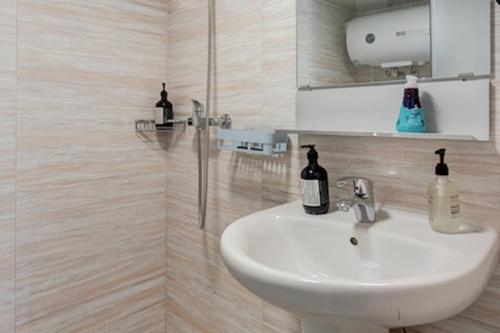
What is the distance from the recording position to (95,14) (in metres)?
A: 1.47

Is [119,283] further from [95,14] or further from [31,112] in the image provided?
[95,14]

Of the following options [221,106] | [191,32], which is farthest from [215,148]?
[191,32]

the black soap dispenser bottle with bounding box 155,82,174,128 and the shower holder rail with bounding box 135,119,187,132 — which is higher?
the black soap dispenser bottle with bounding box 155,82,174,128

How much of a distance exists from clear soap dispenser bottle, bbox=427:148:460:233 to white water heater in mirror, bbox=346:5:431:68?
11.1 inches

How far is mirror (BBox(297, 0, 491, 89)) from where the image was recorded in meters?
0.89

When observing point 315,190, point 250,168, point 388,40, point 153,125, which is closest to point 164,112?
point 153,125

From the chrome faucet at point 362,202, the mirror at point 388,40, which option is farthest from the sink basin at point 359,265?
the mirror at point 388,40

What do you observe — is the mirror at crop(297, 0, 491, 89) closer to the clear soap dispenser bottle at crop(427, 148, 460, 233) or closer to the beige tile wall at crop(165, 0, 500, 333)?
the beige tile wall at crop(165, 0, 500, 333)

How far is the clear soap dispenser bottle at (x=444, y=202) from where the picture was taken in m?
0.84

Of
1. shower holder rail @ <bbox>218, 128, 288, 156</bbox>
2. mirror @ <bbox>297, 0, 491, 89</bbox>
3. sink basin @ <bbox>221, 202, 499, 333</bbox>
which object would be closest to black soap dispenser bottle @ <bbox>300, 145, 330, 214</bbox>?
sink basin @ <bbox>221, 202, 499, 333</bbox>

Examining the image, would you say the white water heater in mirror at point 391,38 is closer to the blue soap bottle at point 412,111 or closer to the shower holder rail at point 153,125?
the blue soap bottle at point 412,111

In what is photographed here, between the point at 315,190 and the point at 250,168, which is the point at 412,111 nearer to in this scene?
the point at 315,190

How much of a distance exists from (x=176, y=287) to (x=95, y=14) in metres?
1.18

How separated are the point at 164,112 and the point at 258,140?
1.88 feet
